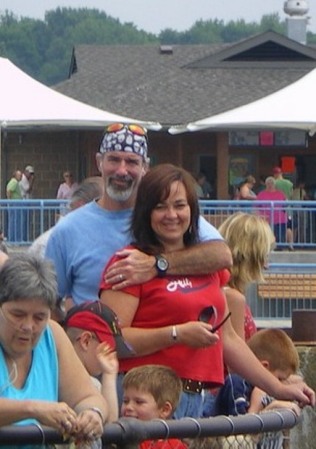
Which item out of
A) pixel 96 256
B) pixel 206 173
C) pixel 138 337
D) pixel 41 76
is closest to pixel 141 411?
pixel 138 337

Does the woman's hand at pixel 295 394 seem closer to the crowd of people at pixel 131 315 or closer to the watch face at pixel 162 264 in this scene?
the crowd of people at pixel 131 315

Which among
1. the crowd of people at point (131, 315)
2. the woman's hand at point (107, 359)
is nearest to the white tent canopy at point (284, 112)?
the crowd of people at point (131, 315)

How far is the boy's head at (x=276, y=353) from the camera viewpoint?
6633 millimetres

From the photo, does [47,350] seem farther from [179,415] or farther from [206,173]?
[206,173]

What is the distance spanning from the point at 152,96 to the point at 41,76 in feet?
301

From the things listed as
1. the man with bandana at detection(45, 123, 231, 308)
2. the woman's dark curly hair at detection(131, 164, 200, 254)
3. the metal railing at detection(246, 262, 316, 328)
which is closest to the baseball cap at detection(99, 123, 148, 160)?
the man with bandana at detection(45, 123, 231, 308)

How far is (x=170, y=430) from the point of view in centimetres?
495

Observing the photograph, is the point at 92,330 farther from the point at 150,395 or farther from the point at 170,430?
the point at 170,430

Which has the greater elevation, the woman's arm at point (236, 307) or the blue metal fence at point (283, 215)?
the woman's arm at point (236, 307)

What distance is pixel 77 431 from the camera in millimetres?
4723

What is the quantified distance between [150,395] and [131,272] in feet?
1.60

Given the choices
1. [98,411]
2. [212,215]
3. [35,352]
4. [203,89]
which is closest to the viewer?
[98,411]

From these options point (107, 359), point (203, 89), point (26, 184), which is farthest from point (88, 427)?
point (203, 89)

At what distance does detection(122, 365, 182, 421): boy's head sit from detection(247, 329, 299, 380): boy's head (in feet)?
3.45
